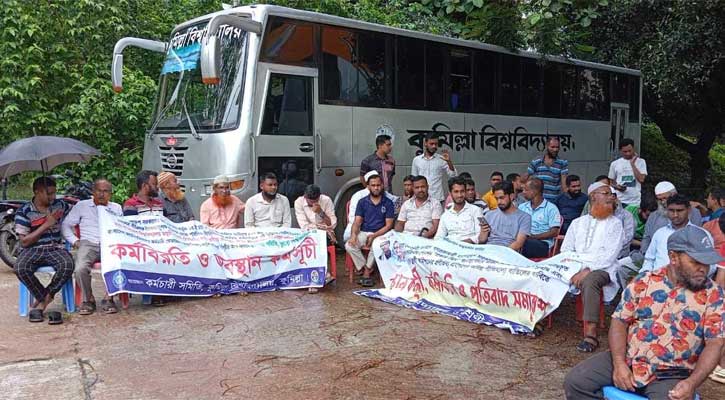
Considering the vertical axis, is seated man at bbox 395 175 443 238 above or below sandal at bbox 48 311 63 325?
above

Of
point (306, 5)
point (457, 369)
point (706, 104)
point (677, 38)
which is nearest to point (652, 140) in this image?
point (706, 104)

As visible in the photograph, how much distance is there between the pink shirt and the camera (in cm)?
800

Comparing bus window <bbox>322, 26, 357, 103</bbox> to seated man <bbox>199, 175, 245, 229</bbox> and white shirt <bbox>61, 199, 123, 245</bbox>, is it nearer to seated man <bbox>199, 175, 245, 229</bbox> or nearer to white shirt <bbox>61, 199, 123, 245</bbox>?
seated man <bbox>199, 175, 245, 229</bbox>

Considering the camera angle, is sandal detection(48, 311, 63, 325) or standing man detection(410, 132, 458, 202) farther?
standing man detection(410, 132, 458, 202)

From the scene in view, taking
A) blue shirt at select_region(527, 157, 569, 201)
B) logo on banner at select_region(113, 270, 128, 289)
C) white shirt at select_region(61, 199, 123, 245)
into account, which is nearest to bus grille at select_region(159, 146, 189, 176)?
white shirt at select_region(61, 199, 123, 245)

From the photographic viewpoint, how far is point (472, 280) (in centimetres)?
636

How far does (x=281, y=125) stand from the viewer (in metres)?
9.06

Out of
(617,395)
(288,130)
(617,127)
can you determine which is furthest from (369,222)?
(617,127)

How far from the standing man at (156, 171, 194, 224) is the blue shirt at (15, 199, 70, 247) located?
1.21 meters

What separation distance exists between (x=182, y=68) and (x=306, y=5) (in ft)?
17.4

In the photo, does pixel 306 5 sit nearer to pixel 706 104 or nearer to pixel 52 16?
pixel 52 16

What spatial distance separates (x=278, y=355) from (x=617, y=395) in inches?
107

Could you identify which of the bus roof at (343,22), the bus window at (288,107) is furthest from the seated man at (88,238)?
the bus roof at (343,22)

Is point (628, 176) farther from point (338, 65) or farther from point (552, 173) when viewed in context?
point (338, 65)
